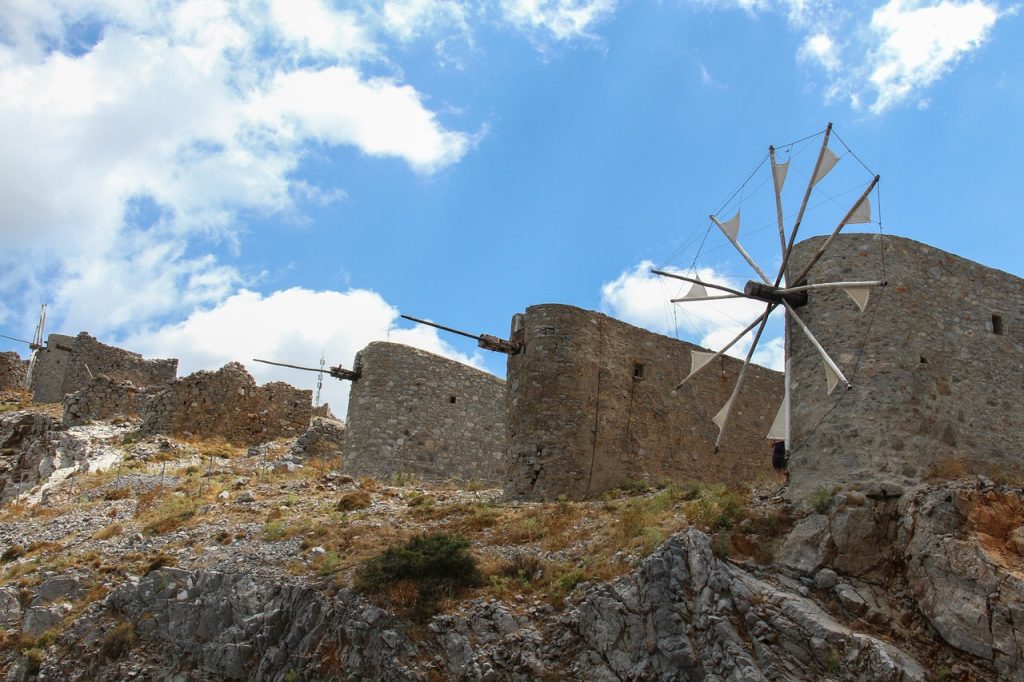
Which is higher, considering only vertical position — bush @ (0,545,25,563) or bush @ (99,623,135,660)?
bush @ (0,545,25,563)

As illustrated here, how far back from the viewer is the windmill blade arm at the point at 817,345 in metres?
15.7

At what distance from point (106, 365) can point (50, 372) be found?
6.68 m

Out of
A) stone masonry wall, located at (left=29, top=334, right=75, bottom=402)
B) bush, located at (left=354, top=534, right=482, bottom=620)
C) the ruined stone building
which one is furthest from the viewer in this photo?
stone masonry wall, located at (left=29, top=334, right=75, bottom=402)

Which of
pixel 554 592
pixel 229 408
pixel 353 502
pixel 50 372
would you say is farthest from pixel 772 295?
pixel 50 372

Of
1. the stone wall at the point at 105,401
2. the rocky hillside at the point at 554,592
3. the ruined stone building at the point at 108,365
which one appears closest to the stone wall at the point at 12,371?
the ruined stone building at the point at 108,365

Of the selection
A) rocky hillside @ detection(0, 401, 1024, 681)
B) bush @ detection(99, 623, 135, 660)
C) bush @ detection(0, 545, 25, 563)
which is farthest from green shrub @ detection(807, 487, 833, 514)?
bush @ detection(0, 545, 25, 563)

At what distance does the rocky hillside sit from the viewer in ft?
42.0

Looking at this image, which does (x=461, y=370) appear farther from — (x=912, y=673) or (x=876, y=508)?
(x=912, y=673)

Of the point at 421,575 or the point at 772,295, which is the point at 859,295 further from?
the point at 421,575

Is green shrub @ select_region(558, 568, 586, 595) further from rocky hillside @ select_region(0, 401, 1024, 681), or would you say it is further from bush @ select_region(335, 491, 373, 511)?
bush @ select_region(335, 491, 373, 511)

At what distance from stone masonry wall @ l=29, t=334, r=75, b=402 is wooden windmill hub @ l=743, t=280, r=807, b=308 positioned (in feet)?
105

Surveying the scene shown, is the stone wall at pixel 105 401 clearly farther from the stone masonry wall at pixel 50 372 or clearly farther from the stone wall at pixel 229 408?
the stone masonry wall at pixel 50 372

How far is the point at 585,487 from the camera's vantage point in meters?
19.4

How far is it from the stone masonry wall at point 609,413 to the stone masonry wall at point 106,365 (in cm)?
2085
